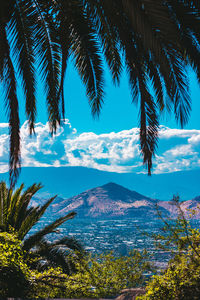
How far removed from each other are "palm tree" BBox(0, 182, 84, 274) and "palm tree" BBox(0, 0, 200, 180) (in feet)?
14.9

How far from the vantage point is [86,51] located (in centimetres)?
587

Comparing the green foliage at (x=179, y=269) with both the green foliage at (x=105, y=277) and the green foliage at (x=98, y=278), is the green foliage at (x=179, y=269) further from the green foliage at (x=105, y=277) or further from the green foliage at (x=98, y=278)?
the green foliage at (x=105, y=277)

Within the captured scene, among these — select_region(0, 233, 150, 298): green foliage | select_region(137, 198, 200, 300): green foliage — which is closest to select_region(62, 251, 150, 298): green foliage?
select_region(0, 233, 150, 298): green foliage

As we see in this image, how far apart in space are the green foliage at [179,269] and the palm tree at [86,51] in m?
1.17

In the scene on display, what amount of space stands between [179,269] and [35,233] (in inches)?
290

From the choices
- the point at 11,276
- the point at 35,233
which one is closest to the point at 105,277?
the point at 35,233

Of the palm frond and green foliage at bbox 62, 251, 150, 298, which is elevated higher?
the palm frond

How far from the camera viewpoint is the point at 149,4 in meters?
2.99

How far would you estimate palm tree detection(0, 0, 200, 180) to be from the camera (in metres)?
4.58

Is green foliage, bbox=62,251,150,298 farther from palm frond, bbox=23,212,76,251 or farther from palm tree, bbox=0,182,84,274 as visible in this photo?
palm frond, bbox=23,212,76,251

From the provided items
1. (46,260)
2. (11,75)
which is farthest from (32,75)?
(46,260)

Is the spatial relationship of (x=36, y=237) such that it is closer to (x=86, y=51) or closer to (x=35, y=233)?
(x=35, y=233)

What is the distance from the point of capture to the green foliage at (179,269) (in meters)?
3.81

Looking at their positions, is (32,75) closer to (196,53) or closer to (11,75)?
(11,75)
